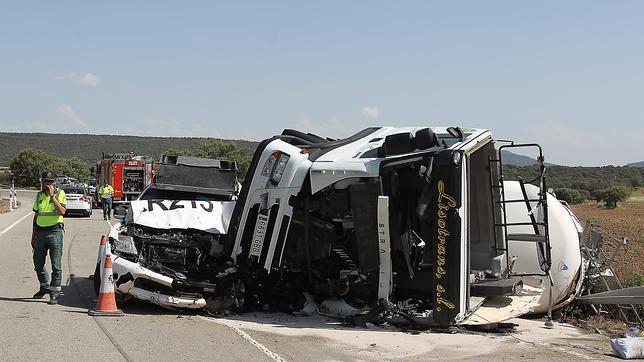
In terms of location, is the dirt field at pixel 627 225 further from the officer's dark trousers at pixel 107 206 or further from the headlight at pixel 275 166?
the officer's dark trousers at pixel 107 206

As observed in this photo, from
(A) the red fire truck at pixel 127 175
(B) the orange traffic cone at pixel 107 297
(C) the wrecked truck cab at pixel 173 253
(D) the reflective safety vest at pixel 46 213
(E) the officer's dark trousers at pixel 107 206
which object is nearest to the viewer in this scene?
(B) the orange traffic cone at pixel 107 297

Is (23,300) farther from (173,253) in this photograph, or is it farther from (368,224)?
(368,224)

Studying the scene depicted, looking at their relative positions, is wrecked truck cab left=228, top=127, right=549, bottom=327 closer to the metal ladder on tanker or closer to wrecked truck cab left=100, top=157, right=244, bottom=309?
the metal ladder on tanker

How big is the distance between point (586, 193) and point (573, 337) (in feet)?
139

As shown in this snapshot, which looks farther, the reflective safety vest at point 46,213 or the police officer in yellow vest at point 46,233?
the reflective safety vest at point 46,213

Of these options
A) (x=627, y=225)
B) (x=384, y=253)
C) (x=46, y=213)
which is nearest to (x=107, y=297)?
(x=46, y=213)

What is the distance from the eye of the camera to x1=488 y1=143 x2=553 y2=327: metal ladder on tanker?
9562 millimetres

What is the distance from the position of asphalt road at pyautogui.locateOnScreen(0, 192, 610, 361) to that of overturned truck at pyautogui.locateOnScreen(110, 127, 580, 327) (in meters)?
0.34

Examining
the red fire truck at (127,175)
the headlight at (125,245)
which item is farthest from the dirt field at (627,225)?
the red fire truck at (127,175)

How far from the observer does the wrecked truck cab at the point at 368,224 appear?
8281 millimetres

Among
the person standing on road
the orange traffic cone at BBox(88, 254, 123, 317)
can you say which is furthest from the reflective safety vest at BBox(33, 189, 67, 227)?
the person standing on road

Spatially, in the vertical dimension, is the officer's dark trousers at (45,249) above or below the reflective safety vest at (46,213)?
below

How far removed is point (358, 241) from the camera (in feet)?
29.4

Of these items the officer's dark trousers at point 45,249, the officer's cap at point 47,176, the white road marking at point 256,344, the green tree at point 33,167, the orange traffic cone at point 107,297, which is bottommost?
the white road marking at point 256,344
